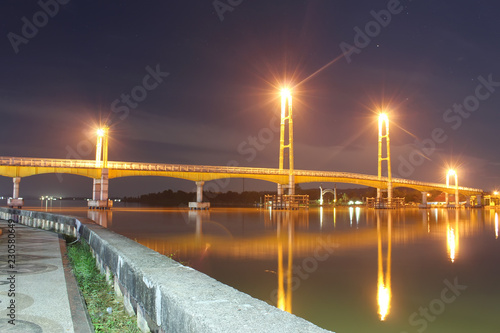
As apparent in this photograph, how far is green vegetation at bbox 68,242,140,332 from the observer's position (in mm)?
5363

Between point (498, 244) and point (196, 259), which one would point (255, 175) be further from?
point (196, 259)

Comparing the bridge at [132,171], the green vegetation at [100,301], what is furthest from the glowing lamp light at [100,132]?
the green vegetation at [100,301]

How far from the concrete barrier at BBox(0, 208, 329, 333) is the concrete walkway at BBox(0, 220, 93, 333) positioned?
0.71 meters

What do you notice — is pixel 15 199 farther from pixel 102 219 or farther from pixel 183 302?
pixel 183 302

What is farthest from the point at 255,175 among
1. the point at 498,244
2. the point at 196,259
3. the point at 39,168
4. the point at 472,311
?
the point at 472,311

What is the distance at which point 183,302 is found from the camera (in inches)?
140

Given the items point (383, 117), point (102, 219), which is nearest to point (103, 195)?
point (102, 219)

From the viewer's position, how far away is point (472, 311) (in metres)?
7.78

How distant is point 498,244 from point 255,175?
5288 cm

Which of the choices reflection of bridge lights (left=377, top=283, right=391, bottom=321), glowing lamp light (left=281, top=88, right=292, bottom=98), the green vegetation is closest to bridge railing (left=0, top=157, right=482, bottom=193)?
glowing lamp light (left=281, top=88, right=292, bottom=98)

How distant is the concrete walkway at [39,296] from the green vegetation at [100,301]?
31cm

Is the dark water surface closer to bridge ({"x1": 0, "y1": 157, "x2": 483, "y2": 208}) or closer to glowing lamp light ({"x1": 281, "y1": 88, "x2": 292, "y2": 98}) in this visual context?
bridge ({"x1": 0, "y1": 157, "x2": 483, "y2": 208})

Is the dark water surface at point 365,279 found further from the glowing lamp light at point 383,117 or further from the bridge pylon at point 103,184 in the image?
the glowing lamp light at point 383,117

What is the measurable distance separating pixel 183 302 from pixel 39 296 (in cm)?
361
